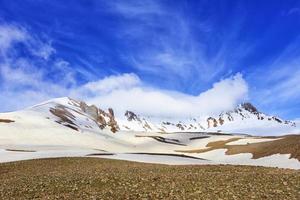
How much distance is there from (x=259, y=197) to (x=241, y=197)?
2.92 feet

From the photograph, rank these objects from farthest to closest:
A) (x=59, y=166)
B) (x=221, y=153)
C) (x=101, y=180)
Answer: (x=221, y=153), (x=59, y=166), (x=101, y=180)

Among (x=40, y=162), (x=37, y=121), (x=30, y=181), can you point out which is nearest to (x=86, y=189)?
(x=30, y=181)

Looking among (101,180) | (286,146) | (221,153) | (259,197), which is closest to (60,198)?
(101,180)

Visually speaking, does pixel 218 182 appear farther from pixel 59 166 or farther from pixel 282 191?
pixel 59 166

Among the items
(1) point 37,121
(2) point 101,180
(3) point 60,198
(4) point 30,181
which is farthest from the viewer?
(1) point 37,121

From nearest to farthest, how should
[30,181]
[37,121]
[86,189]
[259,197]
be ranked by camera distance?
[259,197] < [86,189] < [30,181] < [37,121]

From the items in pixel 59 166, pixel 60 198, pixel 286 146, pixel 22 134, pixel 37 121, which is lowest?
pixel 60 198

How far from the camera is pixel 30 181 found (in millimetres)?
33312

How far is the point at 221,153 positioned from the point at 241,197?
7383 cm

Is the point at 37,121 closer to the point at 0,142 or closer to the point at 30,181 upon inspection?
the point at 0,142

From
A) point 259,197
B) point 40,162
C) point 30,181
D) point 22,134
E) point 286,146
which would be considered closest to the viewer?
point 259,197

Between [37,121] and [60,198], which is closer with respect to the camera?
[60,198]

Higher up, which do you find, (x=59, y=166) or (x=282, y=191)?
(x=59, y=166)

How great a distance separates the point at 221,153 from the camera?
95.4 meters
